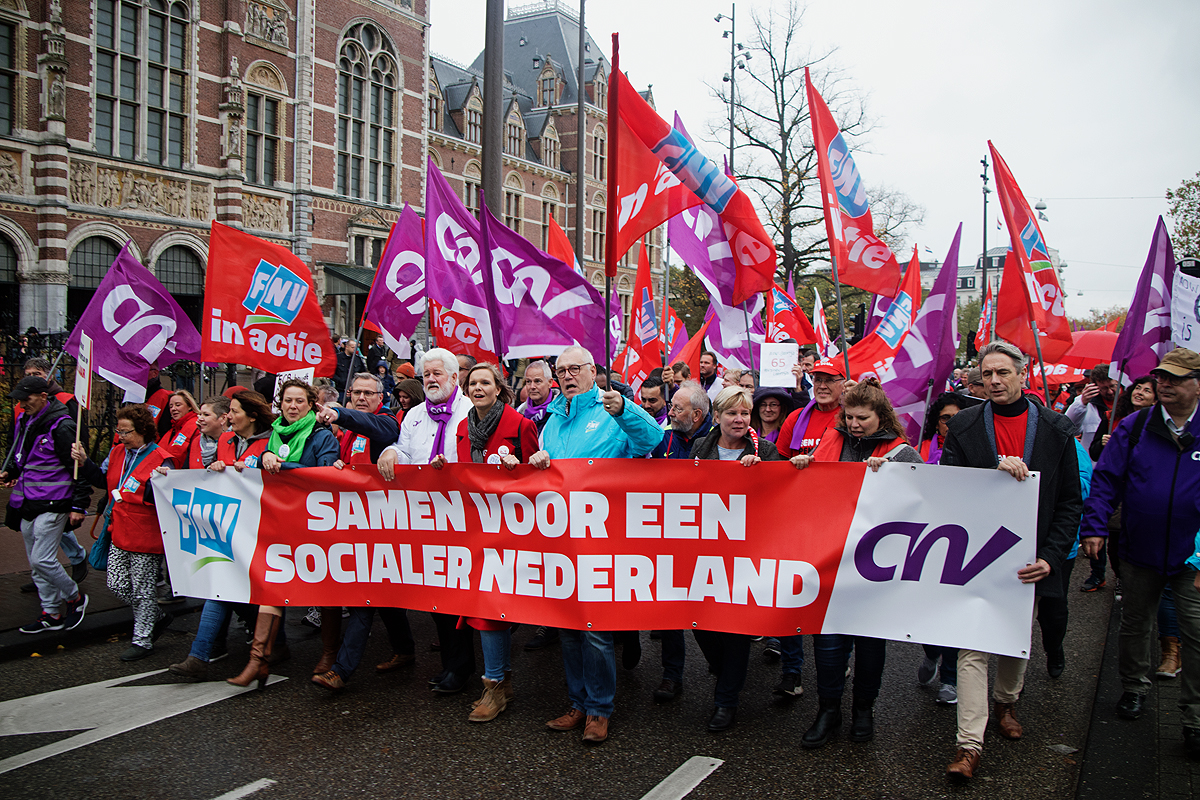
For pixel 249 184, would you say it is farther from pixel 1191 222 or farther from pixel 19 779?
pixel 1191 222

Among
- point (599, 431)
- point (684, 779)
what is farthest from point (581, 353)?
point (684, 779)


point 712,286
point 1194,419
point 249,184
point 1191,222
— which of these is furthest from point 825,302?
point 1194,419

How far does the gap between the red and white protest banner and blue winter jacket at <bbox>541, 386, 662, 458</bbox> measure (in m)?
0.10

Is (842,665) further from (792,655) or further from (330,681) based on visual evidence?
(330,681)

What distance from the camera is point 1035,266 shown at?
25.1ft

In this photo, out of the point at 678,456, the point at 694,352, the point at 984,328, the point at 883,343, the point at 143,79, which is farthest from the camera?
the point at 143,79

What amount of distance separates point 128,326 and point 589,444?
196 inches

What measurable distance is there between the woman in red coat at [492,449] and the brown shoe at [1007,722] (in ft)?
8.47

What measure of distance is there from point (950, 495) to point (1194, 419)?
1.36 meters

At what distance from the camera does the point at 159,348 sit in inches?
305

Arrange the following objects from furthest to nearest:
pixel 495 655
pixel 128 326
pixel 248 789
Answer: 1. pixel 128 326
2. pixel 495 655
3. pixel 248 789

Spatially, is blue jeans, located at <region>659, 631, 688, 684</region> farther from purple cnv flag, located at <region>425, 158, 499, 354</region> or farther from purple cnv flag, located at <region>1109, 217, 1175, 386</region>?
purple cnv flag, located at <region>1109, 217, 1175, 386</region>

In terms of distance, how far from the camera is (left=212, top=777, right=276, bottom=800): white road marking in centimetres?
378

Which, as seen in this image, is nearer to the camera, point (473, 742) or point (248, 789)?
point (248, 789)
